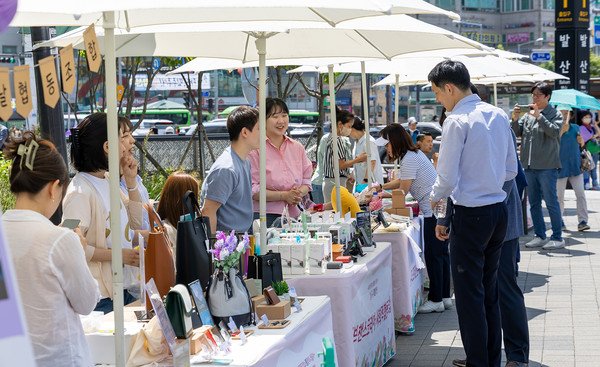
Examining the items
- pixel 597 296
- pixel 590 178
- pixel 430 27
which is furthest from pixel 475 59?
pixel 590 178

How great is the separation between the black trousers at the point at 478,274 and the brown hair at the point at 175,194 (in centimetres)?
159

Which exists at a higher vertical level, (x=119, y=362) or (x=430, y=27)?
(x=430, y=27)

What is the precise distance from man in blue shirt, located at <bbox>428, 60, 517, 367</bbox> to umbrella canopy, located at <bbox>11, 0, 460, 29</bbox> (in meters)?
0.79

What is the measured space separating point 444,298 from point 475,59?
3.51 meters

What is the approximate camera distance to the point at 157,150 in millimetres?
16578

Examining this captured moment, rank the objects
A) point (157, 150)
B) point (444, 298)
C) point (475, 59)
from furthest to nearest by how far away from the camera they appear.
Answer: point (157, 150), point (475, 59), point (444, 298)

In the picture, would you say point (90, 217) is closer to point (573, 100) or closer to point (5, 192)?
point (5, 192)

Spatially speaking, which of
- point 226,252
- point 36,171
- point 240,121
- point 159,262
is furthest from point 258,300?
point 240,121

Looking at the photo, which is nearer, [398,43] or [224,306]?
[224,306]

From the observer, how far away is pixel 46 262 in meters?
2.42

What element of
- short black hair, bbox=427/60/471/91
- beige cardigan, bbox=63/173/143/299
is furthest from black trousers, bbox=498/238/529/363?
beige cardigan, bbox=63/173/143/299

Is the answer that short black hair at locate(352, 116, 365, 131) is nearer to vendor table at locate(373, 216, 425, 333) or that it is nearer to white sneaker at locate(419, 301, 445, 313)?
white sneaker at locate(419, 301, 445, 313)

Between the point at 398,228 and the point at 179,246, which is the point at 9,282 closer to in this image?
the point at 179,246

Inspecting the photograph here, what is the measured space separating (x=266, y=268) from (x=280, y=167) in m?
2.07
